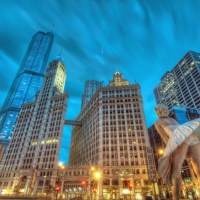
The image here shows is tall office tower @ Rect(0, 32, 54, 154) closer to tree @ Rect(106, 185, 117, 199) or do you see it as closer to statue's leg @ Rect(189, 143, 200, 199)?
tree @ Rect(106, 185, 117, 199)

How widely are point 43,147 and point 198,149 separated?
254 feet

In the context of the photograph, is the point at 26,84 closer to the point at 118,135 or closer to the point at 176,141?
the point at 118,135

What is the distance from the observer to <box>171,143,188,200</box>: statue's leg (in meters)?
5.29

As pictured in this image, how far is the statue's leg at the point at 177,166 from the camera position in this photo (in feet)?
17.4

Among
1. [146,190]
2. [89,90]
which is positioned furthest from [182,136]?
[89,90]

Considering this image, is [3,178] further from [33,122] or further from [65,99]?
[65,99]

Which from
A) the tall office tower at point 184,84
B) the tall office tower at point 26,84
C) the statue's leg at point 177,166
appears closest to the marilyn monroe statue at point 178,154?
the statue's leg at point 177,166

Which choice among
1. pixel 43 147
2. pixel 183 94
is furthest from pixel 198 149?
pixel 183 94

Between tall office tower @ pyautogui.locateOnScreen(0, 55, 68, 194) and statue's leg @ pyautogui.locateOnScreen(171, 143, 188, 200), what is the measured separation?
64564 mm

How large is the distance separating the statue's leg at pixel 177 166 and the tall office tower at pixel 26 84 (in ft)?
467

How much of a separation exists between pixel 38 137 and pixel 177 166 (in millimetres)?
81647

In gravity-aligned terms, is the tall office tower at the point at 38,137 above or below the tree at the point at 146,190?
above

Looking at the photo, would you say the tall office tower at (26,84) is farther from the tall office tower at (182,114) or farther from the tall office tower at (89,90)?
the tall office tower at (182,114)

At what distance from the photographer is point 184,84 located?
397 ft
